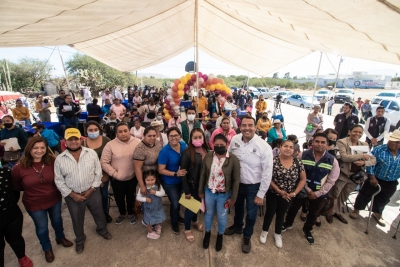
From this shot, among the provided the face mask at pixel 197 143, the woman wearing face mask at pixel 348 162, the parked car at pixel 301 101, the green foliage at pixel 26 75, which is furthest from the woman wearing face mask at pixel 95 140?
the green foliage at pixel 26 75

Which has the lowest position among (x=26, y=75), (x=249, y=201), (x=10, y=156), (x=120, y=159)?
(x=249, y=201)

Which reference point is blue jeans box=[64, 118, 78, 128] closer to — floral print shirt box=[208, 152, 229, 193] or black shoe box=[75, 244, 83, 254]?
black shoe box=[75, 244, 83, 254]

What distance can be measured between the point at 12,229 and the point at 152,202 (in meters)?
1.58

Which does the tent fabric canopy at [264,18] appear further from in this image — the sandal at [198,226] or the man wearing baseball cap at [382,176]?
the sandal at [198,226]

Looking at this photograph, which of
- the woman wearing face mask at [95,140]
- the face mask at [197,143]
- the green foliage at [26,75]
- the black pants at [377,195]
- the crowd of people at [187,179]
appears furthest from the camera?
the green foliage at [26,75]

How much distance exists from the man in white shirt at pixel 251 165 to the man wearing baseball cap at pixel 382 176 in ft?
6.74

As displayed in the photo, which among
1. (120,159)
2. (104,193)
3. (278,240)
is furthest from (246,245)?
(104,193)

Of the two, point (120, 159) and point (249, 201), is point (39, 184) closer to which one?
point (120, 159)

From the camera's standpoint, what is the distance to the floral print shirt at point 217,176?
7.95 feet

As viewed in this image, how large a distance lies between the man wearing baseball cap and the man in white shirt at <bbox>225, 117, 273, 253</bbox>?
2.05 m

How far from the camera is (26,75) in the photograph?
30172 millimetres

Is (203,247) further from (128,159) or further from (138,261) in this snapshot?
(128,159)

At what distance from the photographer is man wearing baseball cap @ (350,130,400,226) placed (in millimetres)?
2928

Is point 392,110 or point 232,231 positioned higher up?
point 392,110
